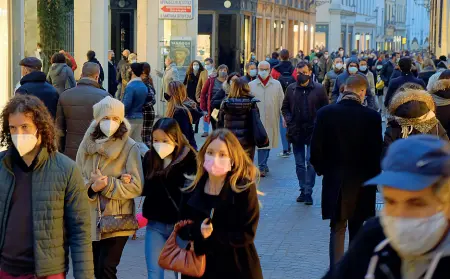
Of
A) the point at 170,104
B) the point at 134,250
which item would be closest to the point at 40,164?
the point at 134,250

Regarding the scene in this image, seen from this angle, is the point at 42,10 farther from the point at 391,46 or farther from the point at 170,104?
the point at 391,46

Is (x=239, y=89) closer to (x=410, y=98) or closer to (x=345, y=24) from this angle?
(x=410, y=98)

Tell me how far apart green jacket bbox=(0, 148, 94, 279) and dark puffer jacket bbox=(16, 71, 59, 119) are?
5.54 meters

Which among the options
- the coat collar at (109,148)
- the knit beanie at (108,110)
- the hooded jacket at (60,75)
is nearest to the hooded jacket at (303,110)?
the hooded jacket at (60,75)

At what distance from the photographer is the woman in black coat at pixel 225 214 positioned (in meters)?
5.87

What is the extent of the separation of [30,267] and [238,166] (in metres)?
1.38

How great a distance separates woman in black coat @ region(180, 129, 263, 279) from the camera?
19.2 ft

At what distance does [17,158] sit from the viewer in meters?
5.33

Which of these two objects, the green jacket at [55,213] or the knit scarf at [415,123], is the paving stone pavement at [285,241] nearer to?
the knit scarf at [415,123]

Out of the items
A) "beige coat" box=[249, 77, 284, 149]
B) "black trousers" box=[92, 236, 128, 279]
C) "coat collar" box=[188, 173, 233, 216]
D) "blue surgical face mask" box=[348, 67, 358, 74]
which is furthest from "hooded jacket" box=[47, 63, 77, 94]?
"coat collar" box=[188, 173, 233, 216]

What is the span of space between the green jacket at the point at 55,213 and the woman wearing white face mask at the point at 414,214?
247cm

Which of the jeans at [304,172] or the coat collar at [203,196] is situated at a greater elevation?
the coat collar at [203,196]

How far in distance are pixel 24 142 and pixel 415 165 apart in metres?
2.74

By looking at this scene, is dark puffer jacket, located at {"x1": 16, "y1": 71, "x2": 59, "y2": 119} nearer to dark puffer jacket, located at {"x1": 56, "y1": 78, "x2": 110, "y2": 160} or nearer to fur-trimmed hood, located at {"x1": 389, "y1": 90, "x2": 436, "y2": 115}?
dark puffer jacket, located at {"x1": 56, "y1": 78, "x2": 110, "y2": 160}
